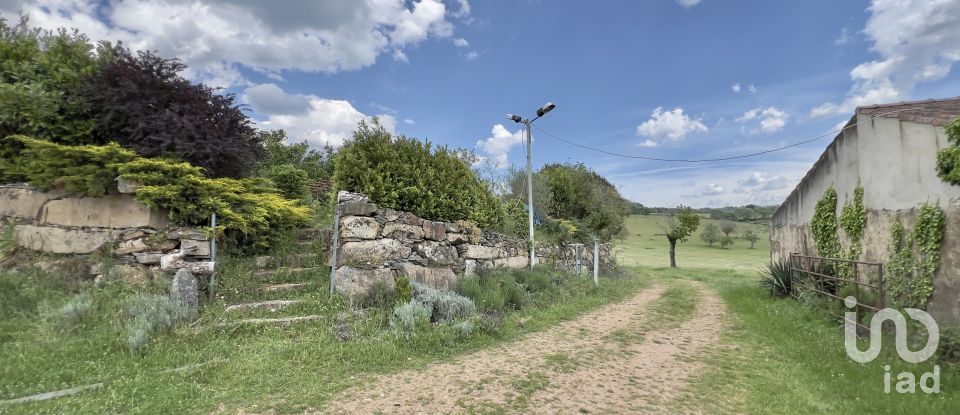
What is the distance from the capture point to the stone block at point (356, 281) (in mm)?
6732

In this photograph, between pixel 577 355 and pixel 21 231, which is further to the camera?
pixel 21 231

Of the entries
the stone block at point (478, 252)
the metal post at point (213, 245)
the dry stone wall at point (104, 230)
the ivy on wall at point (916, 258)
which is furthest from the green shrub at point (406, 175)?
the ivy on wall at point (916, 258)

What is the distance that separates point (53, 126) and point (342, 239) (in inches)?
180

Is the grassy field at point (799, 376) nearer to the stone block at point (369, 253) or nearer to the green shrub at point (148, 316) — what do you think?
the stone block at point (369, 253)

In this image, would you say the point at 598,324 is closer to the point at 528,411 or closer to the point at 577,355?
the point at 577,355

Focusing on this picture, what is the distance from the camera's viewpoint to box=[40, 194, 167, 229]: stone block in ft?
20.0

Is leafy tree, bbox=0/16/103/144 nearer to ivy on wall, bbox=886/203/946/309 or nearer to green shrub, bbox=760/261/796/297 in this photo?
ivy on wall, bbox=886/203/946/309

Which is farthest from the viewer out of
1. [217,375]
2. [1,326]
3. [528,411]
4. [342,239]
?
[342,239]

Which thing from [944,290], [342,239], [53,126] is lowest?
[944,290]

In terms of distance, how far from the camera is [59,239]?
234 inches

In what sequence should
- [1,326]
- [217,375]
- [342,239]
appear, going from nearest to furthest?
[217,375]
[1,326]
[342,239]

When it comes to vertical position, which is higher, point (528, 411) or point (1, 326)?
point (1, 326)

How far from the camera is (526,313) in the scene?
7.77 metres

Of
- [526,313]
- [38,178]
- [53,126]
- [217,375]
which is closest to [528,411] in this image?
[217,375]
